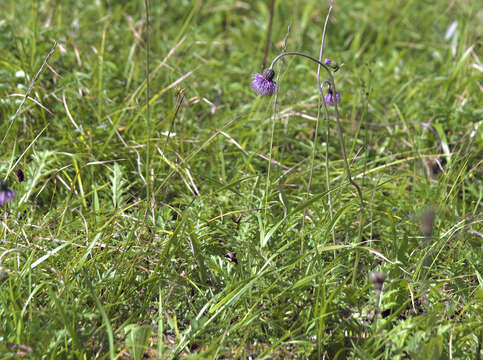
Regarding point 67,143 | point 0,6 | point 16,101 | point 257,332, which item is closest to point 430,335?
point 257,332

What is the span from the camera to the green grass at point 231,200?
1.76 m

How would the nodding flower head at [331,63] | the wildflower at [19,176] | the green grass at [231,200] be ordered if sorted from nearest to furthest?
1. the green grass at [231,200]
2. the nodding flower head at [331,63]
3. the wildflower at [19,176]

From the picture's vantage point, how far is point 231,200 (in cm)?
242

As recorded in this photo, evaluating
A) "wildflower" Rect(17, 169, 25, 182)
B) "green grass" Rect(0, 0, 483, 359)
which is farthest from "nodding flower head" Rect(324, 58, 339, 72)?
"wildflower" Rect(17, 169, 25, 182)

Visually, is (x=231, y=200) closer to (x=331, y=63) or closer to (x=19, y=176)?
(x=331, y=63)

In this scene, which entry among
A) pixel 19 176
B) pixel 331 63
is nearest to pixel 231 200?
pixel 331 63

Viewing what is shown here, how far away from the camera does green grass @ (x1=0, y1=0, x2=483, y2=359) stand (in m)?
1.76

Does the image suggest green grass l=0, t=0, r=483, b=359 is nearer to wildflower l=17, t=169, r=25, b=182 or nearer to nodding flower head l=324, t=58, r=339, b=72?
wildflower l=17, t=169, r=25, b=182

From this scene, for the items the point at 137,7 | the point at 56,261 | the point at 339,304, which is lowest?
the point at 56,261

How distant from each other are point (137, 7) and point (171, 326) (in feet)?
9.48

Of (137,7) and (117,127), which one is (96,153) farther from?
(137,7)

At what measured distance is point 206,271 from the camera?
204 cm

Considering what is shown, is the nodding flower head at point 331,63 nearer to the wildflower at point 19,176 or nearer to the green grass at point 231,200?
the green grass at point 231,200

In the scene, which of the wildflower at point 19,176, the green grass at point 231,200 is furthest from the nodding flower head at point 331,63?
the wildflower at point 19,176
